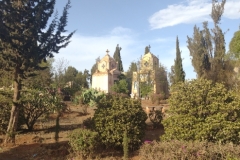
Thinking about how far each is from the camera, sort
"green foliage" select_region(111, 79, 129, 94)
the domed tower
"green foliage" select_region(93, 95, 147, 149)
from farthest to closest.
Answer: the domed tower, "green foliage" select_region(111, 79, 129, 94), "green foliage" select_region(93, 95, 147, 149)

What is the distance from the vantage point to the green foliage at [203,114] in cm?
665

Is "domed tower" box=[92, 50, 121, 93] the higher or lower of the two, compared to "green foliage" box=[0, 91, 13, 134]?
higher

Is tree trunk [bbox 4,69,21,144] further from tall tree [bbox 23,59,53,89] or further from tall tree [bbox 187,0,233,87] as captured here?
tall tree [bbox 187,0,233,87]

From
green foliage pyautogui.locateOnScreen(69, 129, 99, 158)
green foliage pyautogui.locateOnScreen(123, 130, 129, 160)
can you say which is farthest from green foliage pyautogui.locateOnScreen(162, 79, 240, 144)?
green foliage pyautogui.locateOnScreen(69, 129, 99, 158)

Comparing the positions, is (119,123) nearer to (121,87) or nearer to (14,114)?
(14,114)

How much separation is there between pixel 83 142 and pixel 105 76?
31.5 metres

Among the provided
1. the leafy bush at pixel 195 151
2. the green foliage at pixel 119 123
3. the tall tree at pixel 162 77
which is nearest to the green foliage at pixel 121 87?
the tall tree at pixel 162 77

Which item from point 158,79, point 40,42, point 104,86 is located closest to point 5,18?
point 40,42

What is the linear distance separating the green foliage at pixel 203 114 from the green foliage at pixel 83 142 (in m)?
2.03

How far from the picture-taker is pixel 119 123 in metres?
7.44

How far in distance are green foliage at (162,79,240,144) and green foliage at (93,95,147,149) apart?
34.0 inches

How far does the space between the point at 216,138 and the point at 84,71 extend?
145ft

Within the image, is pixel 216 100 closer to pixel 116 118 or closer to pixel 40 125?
pixel 116 118

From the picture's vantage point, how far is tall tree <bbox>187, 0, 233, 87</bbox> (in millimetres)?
25328
